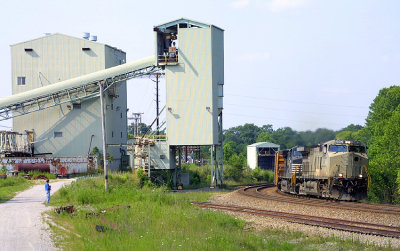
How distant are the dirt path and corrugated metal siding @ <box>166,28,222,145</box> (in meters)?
17.4

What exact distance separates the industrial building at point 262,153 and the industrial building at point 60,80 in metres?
36.2

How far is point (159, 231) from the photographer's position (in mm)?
15969

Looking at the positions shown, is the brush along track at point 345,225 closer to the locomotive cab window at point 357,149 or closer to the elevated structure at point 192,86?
the locomotive cab window at point 357,149

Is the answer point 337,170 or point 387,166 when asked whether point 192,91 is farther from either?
point 337,170

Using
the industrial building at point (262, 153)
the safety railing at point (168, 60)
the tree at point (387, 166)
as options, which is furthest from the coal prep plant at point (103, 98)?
the industrial building at point (262, 153)

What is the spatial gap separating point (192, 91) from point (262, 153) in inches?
1598

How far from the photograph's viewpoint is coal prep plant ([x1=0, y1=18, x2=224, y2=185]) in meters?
43.5

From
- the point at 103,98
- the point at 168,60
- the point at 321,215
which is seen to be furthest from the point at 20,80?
the point at 321,215

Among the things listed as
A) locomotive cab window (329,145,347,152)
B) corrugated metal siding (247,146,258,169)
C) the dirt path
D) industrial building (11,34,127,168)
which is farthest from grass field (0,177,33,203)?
corrugated metal siding (247,146,258,169)

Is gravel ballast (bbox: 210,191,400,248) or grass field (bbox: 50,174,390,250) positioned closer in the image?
grass field (bbox: 50,174,390,250)

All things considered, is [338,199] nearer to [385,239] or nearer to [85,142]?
[385,239]

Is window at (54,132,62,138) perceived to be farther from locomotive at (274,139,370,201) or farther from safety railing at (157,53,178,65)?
locomotive at (274,139,370,201)

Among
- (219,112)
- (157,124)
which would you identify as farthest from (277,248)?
(157,124)

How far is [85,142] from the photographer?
48.8m
